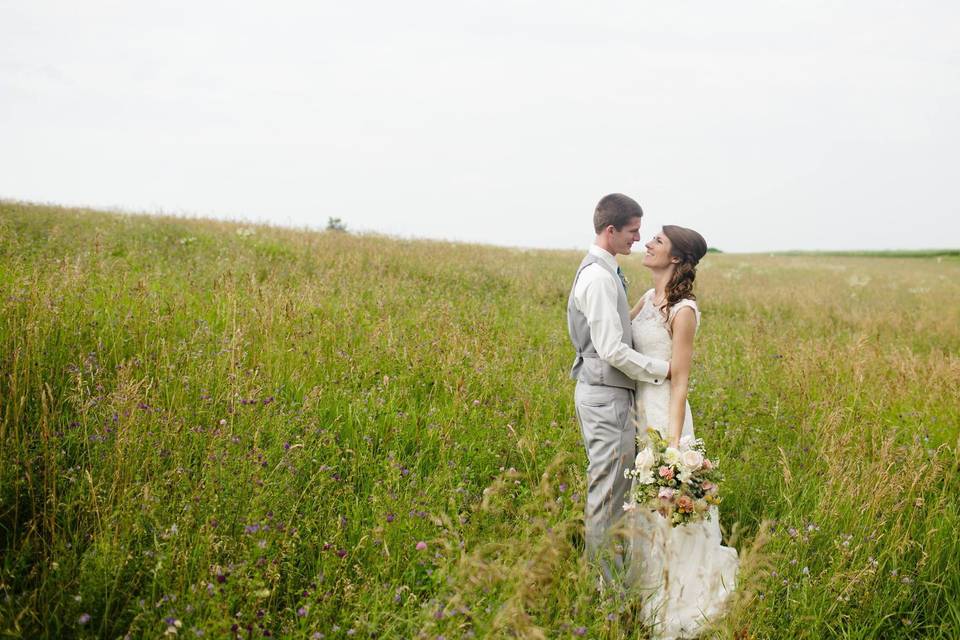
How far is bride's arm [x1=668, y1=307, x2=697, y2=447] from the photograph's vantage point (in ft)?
12.2

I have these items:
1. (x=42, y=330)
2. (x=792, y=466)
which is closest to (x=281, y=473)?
(x=42, y=330)

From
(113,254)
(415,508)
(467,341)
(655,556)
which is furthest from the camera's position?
(113,254)

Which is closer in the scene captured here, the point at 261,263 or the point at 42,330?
the point at 42,330

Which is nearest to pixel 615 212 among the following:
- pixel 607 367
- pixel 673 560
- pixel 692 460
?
pixel 607 367

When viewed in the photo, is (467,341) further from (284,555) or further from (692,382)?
(284,555)

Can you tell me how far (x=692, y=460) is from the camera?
331cm

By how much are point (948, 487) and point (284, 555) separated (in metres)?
5.22

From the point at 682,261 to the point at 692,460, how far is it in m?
1.31

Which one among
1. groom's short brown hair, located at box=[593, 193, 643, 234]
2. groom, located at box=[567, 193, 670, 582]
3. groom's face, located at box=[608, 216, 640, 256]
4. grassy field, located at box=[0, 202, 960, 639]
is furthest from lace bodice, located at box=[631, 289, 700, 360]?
grassy field, located at box=[0, 202, 960, 639]

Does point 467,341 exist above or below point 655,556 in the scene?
above

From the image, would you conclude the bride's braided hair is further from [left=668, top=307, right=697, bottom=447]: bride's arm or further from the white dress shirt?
the white dress shirt

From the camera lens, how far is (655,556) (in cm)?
380

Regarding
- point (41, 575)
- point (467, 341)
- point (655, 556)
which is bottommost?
point (655, 556)

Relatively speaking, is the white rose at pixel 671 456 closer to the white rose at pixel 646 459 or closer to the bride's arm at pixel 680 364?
the white rose at pixel 646 459
